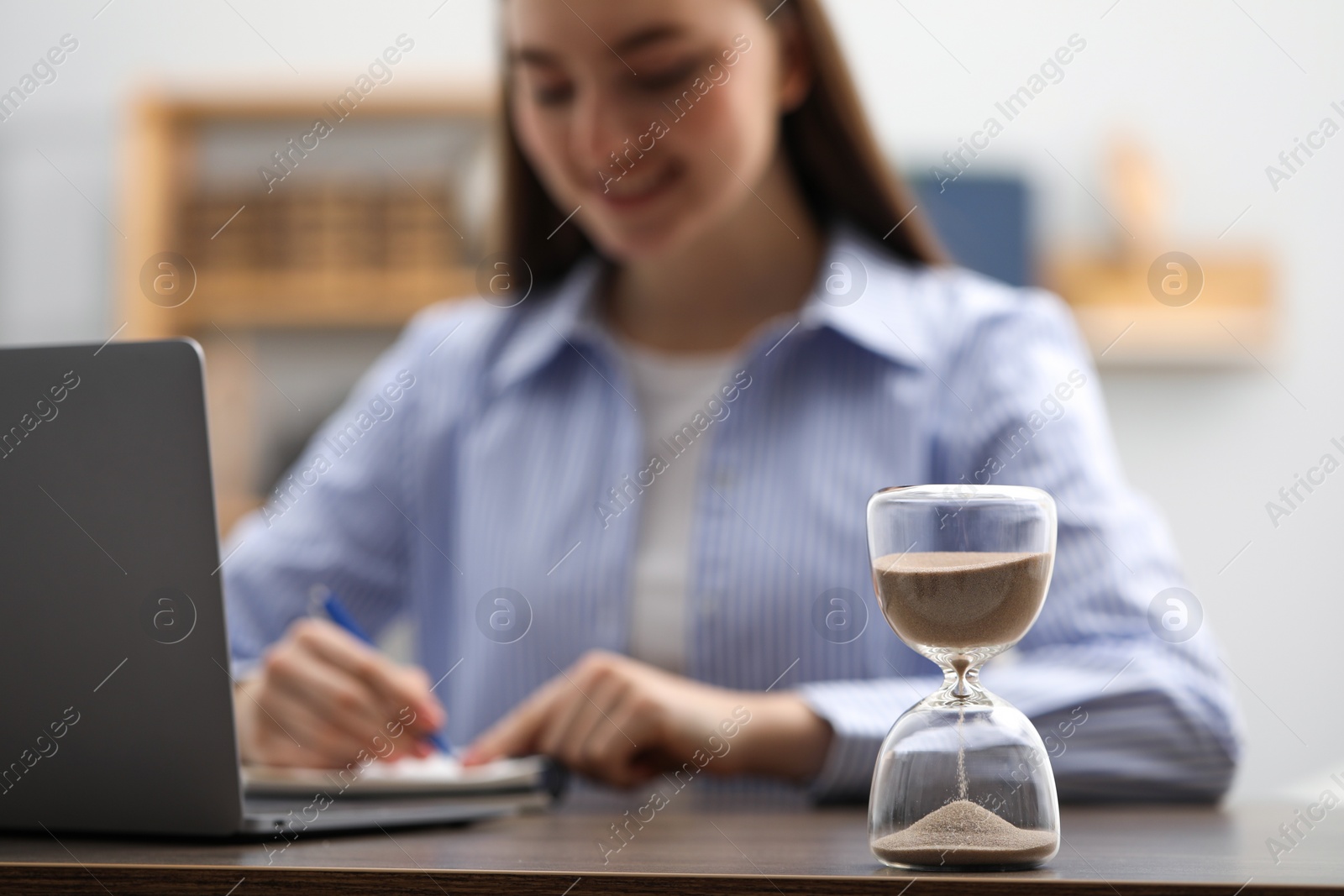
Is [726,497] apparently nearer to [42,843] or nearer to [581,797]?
[581,797]

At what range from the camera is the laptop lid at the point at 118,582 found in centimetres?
64

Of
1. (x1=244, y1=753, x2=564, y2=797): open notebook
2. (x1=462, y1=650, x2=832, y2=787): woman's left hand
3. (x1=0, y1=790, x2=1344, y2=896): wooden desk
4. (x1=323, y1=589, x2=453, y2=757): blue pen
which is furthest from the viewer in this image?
(x1=323, y1=589, x2=453, y2=757): blue pen

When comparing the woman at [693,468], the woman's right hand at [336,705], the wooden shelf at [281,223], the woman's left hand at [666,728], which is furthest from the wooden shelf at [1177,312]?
the woman's right hand at [336,705]

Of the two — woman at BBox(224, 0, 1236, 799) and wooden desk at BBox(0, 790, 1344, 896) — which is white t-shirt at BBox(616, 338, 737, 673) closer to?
woman at BBox(224, 0, 1236, 799)

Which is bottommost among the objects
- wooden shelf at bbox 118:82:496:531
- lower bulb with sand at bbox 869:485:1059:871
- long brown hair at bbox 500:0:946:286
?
lower bulb with sand at bbox 869:485:1059:871

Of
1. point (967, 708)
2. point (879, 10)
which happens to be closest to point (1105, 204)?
point (879, 10)

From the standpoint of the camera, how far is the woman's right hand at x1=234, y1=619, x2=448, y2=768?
107 cm

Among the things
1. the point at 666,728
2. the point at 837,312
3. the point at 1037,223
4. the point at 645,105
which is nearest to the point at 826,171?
the point at 837,312

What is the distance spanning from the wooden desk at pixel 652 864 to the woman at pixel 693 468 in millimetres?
236

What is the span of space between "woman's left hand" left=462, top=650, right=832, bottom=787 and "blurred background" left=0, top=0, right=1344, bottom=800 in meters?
1.99

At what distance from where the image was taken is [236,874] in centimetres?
57

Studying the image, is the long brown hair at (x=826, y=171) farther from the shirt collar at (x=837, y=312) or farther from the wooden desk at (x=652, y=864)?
the wooden desk at (x=652, y=864)

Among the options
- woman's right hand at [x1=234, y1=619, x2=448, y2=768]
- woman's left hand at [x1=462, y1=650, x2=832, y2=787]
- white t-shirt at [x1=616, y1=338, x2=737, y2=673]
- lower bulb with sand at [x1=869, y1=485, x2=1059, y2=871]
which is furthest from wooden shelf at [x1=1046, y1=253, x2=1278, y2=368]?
lower bulb with sand at [x1=869, y1=485, x2=1059, y2=871]

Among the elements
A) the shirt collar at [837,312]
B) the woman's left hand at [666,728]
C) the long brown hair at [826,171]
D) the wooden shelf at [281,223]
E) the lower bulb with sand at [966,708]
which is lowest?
the woman's left hand at [666,728]
